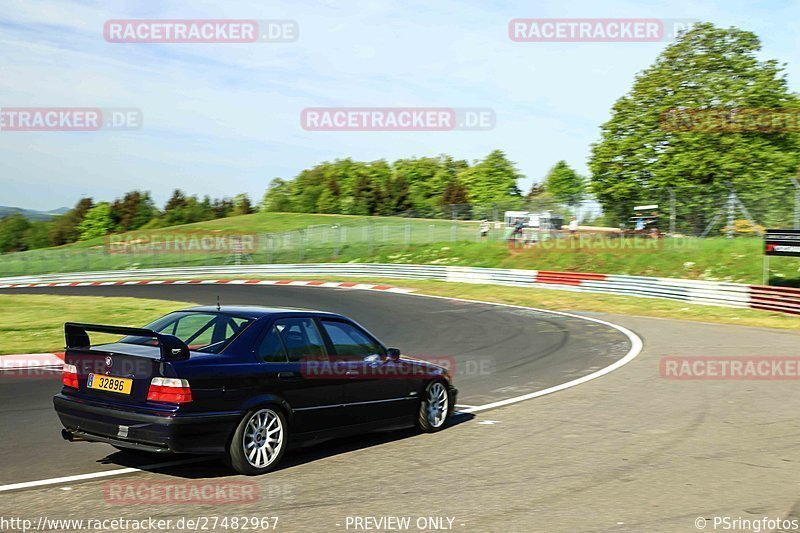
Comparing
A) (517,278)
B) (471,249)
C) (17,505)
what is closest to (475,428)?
(17,505)

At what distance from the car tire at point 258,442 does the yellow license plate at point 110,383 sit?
90cm

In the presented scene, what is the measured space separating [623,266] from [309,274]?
1777 cm

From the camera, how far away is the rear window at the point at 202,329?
6500 millimetres

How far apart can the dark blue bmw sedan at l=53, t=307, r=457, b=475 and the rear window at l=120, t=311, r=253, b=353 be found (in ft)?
0.03

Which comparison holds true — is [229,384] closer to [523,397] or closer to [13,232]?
[523,397]

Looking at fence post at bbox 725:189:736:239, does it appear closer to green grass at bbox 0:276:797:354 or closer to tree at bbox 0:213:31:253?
green grass at bbox 0:276:797:354

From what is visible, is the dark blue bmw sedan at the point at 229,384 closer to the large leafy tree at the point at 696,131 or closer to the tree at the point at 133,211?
the large leafy tree at the point at 696,131

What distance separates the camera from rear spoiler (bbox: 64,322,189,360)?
598 cm

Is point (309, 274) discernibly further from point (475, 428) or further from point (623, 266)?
point (475, 428)

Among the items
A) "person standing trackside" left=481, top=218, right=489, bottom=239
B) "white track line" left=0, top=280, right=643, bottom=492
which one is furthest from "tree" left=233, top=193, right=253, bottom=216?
"white track line" left=0, top=280, right=643, bottom=492

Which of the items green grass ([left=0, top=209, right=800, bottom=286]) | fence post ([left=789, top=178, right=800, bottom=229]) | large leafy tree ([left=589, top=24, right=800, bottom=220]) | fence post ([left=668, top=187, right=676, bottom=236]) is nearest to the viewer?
fence post ([left=789, top=178, right=800, bottom=229])

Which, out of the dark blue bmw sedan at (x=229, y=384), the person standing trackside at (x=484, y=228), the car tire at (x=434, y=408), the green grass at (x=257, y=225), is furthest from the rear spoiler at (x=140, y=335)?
the green grass at (x=257, y=225)

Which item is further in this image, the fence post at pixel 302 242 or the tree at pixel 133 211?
the tree at pixel 133 211

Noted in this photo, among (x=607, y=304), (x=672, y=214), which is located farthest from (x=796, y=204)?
(x=607, y=304)
